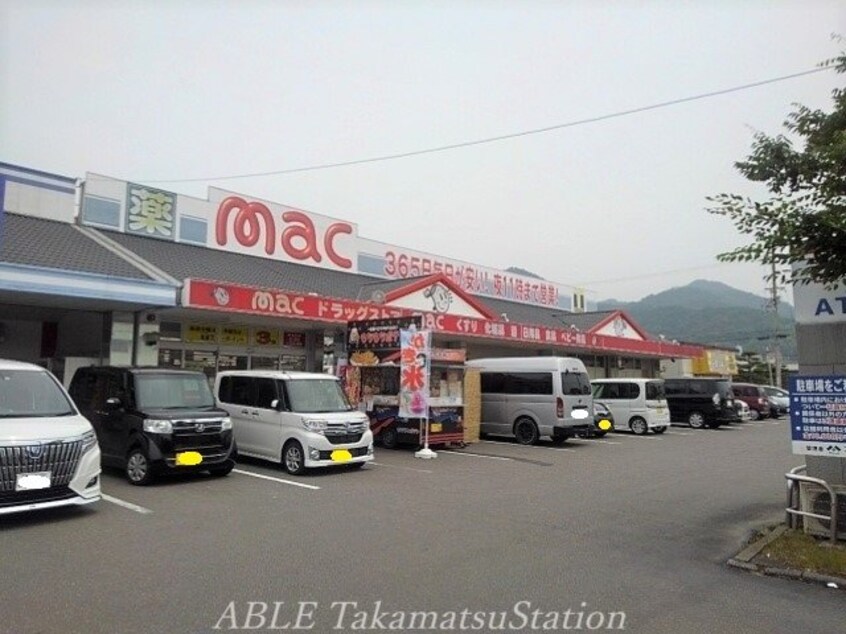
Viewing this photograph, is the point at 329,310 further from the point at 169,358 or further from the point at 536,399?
the point at 536,399

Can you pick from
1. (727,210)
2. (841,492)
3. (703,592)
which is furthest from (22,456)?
(841,492)

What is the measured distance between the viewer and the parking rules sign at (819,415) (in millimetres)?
6602

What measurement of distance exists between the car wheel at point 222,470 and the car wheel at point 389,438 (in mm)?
4896

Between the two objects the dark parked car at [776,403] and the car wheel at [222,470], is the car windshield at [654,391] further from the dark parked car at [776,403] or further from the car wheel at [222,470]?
the car wheel at [222,470]

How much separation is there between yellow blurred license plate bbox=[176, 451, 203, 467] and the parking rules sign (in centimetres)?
784

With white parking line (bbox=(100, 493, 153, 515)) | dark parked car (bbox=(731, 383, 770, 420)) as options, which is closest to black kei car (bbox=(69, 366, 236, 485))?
white parking line (bbox=(100, 493, 153, 515))

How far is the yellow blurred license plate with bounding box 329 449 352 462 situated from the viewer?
35.4 ft

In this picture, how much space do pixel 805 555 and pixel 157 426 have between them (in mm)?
8207

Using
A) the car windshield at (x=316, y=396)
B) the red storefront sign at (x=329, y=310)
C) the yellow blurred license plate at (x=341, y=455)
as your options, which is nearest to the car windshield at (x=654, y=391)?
the red storefront sign at (x=329, y=310)

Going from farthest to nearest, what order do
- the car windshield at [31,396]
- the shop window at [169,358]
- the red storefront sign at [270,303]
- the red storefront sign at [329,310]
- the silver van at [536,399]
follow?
1. the shop window at [169,358]
2. the silver van at [536,399]
3. the red storefront sign at [329,310]
4. the red storefront sign at [270,303]
5. the car windshield at [31,396]

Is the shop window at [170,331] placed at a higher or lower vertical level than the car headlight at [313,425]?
higher

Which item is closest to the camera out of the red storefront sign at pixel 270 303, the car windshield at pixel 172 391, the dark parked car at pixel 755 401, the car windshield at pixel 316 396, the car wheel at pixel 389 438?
the car windshield at pixel 172 391

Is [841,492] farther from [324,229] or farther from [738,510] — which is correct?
[324,229]

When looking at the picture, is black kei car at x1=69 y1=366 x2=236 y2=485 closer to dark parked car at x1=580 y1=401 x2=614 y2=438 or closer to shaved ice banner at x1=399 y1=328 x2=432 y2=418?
shaved ice banner at x1=399 y1=328 x2=432 y2=418
